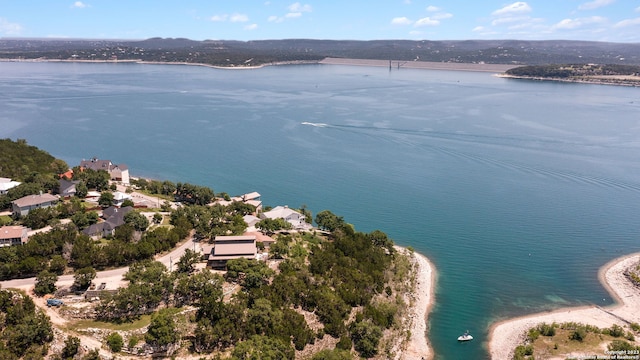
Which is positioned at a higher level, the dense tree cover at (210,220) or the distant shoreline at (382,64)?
the distant shoreline at (382,64)

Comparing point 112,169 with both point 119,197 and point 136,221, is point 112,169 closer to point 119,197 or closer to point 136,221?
point 119,197

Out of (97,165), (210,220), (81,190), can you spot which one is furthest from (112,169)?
(210,220)

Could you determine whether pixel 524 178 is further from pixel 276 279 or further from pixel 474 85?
pixel 474 85

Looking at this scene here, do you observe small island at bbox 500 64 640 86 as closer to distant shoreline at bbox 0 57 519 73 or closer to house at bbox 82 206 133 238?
distant shoreline at bbox 0 57 519 73

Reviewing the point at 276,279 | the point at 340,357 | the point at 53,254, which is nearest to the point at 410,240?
the point at 276,279

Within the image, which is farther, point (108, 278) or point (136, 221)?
point (136, 221)

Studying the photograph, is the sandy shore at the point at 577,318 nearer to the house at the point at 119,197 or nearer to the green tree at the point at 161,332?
the green tree at the point at 161,332

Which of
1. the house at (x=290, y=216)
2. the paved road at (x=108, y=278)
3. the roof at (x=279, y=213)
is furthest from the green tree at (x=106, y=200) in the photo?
the roof at (x=279, y=213)
